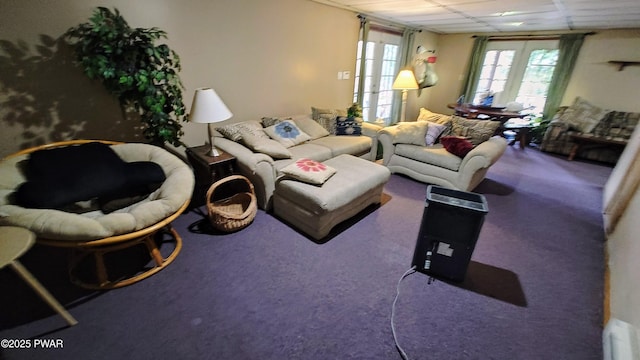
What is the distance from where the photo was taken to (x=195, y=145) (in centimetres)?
290

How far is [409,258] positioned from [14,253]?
2223 mm

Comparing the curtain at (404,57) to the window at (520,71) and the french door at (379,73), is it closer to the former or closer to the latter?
the french door at (379,73)

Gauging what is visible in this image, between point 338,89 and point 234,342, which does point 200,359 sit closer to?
point 234,342

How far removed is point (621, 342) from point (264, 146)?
2.63 meters

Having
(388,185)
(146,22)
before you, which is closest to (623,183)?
(388,185)

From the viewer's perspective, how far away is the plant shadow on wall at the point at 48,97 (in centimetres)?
181

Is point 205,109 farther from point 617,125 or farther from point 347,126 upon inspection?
point 617,125

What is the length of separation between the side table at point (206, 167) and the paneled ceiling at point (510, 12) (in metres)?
2.53

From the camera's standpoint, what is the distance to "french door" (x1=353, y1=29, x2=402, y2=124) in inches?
187

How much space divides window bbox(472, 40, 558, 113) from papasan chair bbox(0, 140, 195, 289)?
5702 mm

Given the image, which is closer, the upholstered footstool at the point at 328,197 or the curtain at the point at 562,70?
the upholstered footstool at the point at 328,197

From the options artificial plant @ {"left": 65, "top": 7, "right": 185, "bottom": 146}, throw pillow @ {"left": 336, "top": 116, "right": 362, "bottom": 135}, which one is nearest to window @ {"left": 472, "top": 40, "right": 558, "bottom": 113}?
throw pillow @ {"left": 336, "top": 116, "right": 362, "bottom": 135}

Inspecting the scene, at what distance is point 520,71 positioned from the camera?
550cm

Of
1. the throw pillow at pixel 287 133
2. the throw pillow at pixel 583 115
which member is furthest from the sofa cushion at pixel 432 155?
the throw pillow at pixel 583 115
